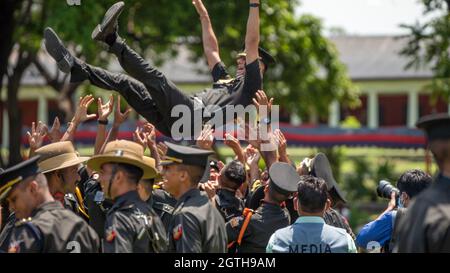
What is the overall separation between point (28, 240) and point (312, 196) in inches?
80.9

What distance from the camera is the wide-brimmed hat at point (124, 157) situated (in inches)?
280

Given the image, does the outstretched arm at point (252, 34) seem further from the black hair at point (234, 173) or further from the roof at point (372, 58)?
the roof at point (372, 58)

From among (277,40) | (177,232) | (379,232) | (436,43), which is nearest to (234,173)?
(379,232)

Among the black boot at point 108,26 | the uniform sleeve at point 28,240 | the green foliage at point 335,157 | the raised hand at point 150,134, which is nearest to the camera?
the uniform sleeve at point 28,240

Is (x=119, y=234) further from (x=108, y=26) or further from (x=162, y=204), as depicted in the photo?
(x=108, y=26)

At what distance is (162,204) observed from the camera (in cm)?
859

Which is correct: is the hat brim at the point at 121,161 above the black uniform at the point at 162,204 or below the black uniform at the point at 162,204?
above

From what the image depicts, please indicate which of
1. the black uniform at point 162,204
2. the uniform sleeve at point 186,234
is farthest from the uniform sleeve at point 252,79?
the uniform sleeve at point 186,234

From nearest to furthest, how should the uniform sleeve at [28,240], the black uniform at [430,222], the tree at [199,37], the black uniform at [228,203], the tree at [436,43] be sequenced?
the black uniform at [430,222], the uniform sleeve at [28,240], the black uniform at [228,203], the tree at [436,43], the tree at [199,37]

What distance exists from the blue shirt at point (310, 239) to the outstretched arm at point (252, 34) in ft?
10.9

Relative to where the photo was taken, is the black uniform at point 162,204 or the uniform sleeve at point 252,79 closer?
the black uniform at point 162,204

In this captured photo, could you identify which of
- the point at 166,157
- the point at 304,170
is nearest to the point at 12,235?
the point at 166,157

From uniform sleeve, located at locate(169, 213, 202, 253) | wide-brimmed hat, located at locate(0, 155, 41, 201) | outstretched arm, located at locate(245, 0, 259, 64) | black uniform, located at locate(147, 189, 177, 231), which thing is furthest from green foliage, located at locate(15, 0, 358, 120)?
wide-brimmed hat, located at locate(0, 155, 41, 201)

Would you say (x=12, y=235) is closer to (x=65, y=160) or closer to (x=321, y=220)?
(x=65, y=160)
